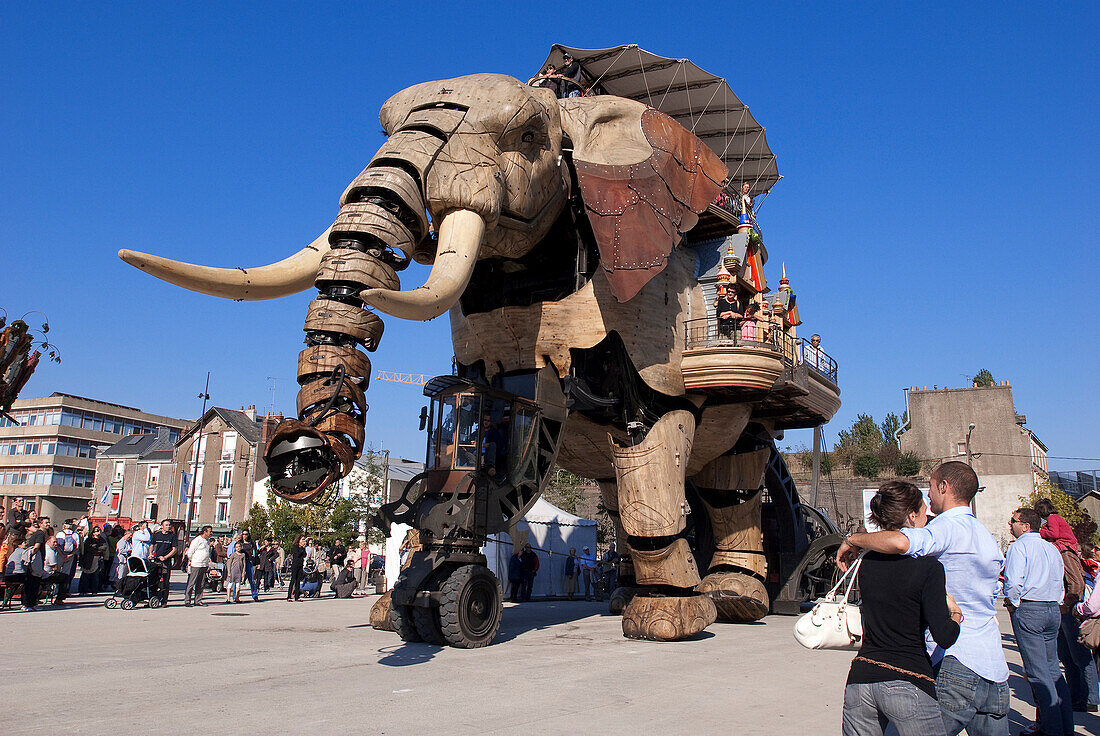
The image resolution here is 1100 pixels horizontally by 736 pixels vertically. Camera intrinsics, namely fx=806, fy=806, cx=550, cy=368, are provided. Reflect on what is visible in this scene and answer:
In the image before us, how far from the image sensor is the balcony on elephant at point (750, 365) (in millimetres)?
9891

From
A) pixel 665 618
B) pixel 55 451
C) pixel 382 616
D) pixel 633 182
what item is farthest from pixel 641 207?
pixel 55 451

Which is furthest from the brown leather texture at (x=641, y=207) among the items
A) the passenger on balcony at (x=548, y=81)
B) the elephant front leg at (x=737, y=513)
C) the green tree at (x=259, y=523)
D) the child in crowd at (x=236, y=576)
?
the green tree at (x=259, y=523)

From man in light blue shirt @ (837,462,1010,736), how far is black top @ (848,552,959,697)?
10cm

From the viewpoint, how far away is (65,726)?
4.43 m

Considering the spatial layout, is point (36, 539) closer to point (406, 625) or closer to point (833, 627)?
point (406, 625)

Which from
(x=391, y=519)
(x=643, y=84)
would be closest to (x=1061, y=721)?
(x=391, y=519)

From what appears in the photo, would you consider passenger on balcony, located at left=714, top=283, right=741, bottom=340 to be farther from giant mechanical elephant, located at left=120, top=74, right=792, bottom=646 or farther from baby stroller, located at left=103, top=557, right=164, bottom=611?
baby stroller, located at left=103, top=557, right=164, bottom=611

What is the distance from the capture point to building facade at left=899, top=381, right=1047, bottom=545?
3859 centimetres

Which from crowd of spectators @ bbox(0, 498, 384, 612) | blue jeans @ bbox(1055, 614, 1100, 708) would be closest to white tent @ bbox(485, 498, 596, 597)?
crowd of spectators @ bbox(0, 498, 384, 612)

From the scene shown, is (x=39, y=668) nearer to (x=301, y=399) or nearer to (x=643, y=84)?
(x=301, y=399)

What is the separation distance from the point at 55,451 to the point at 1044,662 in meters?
71.0

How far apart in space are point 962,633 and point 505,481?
5.80 meters

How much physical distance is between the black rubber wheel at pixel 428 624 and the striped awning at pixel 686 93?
30.1 feet

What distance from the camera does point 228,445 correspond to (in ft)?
150
